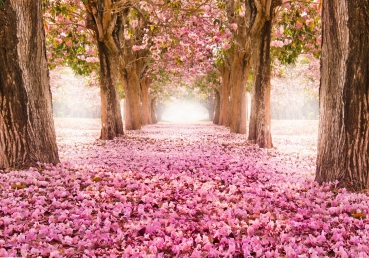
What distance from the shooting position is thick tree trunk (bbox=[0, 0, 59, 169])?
7.58 metres

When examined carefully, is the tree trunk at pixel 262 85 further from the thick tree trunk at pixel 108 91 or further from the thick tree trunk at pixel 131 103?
the thick tree trunk at pixel 131 103

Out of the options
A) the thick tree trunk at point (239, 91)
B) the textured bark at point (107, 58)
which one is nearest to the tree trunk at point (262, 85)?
the textured bark at point (107, 58)

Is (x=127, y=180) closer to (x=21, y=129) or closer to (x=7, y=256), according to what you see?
(x=21, y=129)

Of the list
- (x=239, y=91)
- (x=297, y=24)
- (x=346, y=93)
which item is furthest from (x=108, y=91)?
(x=346, y=93)

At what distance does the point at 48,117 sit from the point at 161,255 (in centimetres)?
596

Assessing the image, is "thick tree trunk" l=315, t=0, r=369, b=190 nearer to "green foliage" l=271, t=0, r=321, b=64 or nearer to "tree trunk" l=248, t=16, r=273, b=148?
"green foliage" l=271, t=0, r=321, b=64

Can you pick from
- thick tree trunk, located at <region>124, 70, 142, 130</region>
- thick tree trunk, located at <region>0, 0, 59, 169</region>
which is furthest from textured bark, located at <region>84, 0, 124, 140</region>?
thick tree trunk, located at <region>124, 70, 142, 130</region>

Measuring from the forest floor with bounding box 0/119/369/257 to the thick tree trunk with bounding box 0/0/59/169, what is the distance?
58 centimetres

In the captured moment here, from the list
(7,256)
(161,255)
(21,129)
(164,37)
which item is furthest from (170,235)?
(164,37)

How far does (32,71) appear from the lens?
8148 mm

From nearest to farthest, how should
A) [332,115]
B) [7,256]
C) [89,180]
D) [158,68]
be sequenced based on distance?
[7,256] < [332,115] < [89,180] < [158,68]

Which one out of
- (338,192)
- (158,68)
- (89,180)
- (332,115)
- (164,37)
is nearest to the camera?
(338,192)

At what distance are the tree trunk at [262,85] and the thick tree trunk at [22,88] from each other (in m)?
9.01

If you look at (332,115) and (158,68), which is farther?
(158,68)
